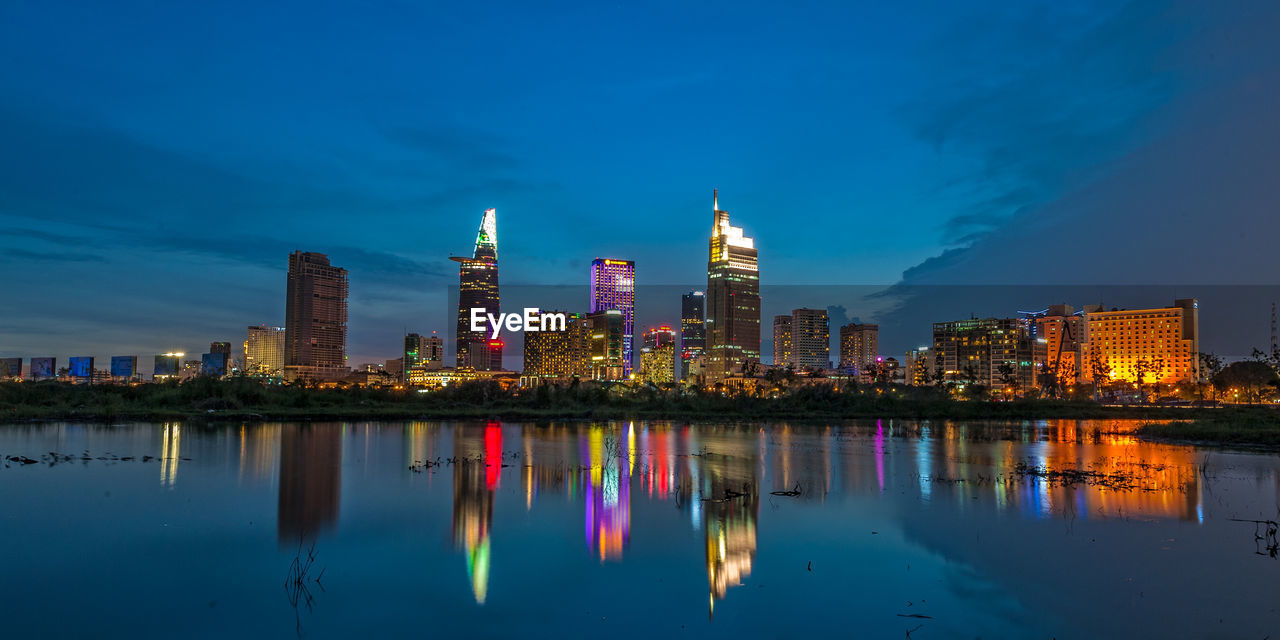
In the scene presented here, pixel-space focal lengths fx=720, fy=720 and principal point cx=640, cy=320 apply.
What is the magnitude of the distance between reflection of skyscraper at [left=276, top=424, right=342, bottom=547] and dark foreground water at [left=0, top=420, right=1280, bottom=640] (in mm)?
134

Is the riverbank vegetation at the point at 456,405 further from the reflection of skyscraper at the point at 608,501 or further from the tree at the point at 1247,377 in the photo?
the tree at the point at 1247,377

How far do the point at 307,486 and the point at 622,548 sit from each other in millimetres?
11302

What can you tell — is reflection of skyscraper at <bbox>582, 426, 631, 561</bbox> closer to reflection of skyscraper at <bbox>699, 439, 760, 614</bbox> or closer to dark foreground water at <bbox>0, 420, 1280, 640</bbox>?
dark foreground water at <bbox>0, 420, 1280, 640</bbox>

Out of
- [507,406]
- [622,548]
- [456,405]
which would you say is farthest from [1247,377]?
[622,548]

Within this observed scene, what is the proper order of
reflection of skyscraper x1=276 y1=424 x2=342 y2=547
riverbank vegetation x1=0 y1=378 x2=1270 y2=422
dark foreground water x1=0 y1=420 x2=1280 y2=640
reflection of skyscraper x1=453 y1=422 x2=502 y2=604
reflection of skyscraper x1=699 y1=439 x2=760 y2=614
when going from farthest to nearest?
riverbank vegetation x1=0 y1=378 x2=1270 y2=422, reflection of skyscraper x1=276 y1=424 x2=342 y2=547, reflection of skyscraper x1=453 y1=422 x2=502 y2=604, reflection of skyscraper x1=699 y1=439 x2=760 y2=614, dark foreground water x1=0 y1=420 x2=1280 y2=640

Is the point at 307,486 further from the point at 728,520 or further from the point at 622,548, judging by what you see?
the point at 728,520

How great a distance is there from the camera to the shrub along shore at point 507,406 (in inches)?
1843

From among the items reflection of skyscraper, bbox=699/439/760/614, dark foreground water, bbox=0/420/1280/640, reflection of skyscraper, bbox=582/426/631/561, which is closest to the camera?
dark foreground water, bbox=0/420/1280/640

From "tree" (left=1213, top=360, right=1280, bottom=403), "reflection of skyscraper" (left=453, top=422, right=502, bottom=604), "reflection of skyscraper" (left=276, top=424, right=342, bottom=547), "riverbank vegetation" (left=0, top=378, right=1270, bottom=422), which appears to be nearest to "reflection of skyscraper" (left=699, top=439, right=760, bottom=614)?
"reflection of skyscraper" (left=453, top=422, right=502, bottom=604)

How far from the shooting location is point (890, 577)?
12070mm

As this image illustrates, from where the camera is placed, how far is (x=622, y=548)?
13.8 meters

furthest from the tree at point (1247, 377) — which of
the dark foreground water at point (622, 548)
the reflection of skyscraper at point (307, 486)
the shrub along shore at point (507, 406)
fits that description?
the reflection of skyscraper at point (307, 486)

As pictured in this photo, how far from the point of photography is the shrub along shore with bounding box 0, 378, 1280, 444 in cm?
4681

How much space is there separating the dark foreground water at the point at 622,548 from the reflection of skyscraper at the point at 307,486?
0.44 ft
